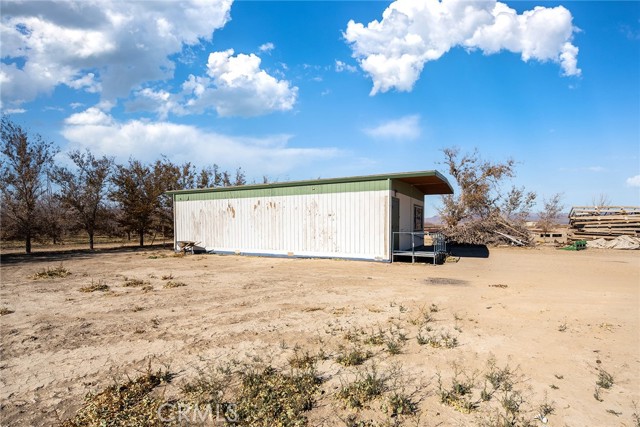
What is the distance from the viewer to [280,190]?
16.2 meters

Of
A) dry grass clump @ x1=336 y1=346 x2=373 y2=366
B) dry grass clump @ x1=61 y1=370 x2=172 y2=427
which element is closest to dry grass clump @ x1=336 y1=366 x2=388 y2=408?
dry grass clump @ x1=336 y1=346 x2=373 y2=366

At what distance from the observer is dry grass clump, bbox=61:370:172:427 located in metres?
2.82

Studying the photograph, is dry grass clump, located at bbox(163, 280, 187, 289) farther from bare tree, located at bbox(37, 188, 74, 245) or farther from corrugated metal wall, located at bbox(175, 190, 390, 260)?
bare tree, located at bbox(37, 188, 74, 245)

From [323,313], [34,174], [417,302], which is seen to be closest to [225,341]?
[323,313]

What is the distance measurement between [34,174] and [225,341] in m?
20.9

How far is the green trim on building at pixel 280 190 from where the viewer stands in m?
14.0

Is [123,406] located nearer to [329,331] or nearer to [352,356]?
[352,356]

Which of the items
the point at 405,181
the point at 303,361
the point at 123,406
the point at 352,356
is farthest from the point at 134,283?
the point at 405,181

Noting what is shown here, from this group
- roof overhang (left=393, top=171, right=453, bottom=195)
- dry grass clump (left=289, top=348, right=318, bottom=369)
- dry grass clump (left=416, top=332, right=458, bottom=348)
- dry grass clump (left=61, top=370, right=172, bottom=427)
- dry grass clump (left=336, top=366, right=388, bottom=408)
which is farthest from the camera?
roof overhang (left=393, top=171, right=453, bottom=195)

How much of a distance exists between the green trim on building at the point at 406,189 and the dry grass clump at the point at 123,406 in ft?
38.6

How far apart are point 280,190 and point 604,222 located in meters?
21.0

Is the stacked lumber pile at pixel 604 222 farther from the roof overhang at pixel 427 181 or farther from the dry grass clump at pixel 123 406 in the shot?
the dry grass clump at pixel 123 406

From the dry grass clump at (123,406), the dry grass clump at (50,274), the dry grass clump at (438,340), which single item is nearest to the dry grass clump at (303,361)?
the dry grass clump at (123,406)

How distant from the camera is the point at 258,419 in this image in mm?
2848
